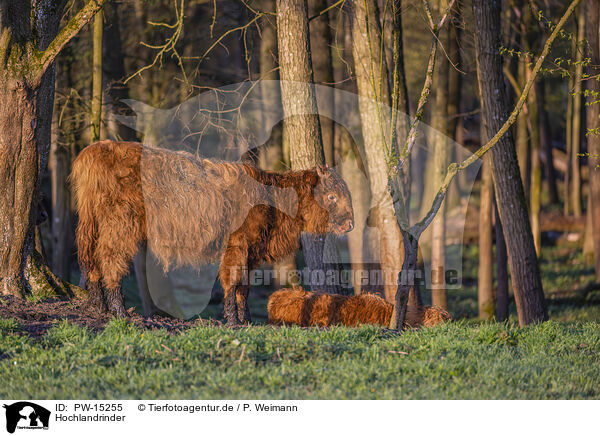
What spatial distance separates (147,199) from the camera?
26.0 feet

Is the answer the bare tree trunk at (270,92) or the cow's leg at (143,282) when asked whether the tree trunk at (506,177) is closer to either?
the bare tree trunk at (270,92)

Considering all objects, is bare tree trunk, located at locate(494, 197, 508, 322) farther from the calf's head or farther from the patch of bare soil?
the patch of bare soil

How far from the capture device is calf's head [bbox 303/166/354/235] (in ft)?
29.2

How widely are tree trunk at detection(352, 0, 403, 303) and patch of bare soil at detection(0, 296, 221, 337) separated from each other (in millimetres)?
4077

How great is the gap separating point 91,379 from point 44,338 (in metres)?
1.33

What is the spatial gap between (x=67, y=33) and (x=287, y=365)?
5445 millimetres

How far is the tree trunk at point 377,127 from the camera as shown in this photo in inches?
446

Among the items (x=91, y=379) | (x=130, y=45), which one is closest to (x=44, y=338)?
(x=91, y=379)

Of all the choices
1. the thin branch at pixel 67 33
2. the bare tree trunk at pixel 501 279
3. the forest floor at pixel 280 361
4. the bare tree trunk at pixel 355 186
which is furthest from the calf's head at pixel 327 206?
the bare tree trunk at pixel 501 279

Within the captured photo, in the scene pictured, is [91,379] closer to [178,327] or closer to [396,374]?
[178,327]

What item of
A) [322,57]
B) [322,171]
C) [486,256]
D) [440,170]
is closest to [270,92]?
[322,57]

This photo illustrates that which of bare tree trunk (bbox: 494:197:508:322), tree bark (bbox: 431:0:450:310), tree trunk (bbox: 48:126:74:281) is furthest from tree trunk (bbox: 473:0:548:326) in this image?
tree trunk (bbox: 48:126:74:281)

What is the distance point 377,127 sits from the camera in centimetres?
1138
